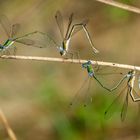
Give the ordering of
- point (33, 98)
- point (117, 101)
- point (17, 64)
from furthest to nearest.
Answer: point (17, 64) < point (33, 98) < point (117, 101)

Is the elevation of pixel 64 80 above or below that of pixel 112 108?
above

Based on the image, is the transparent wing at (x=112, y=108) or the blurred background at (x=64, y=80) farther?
the blurred background at (x=64, y=80)

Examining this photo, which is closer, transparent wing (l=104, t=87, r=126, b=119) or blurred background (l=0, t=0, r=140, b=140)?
transparent wing (l=104, t=87, r=126, b=119)

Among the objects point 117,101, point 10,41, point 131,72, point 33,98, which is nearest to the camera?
point 131,72

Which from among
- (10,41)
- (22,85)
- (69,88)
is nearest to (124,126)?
(69,88)

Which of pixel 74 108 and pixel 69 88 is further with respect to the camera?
pixel 69 88

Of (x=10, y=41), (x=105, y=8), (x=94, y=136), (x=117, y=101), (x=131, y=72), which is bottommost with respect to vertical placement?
(x=94, y=136)

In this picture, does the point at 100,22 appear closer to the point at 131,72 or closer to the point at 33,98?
the point at 33,98

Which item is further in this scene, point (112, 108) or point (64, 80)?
point (64, 80)
